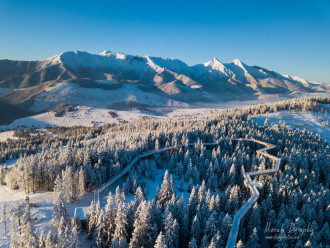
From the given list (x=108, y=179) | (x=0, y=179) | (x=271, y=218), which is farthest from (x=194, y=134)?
(x=0, y=179)

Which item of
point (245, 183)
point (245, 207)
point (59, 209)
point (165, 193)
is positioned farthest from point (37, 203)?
point (245, 183)

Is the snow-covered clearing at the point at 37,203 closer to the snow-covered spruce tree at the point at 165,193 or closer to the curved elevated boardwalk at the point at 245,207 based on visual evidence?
the snow-covered spruce tree at the point at 165,193

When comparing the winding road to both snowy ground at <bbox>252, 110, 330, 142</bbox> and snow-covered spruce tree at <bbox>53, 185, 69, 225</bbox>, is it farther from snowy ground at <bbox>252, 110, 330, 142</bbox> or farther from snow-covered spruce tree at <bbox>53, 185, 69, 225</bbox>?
snowy ground at <bbox>252, 110, 330, 142</bbox>

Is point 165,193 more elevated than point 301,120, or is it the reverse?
point 301,120

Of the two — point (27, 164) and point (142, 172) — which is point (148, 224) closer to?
point (142, 172)

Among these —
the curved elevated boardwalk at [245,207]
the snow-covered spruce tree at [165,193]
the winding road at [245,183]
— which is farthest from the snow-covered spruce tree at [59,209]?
the curved elevated boardwalk at [245,207]

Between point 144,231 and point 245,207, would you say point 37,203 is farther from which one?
point 245,207

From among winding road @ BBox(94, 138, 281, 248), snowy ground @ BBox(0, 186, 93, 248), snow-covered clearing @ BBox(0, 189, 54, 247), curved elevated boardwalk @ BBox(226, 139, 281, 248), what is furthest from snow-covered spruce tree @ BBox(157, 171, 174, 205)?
snow-covered clearing @ BBox(0, 189, 54, 247)

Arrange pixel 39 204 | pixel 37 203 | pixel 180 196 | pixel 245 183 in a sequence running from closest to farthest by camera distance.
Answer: pixel 39 204, pixel 37 203, pixel 180 196, pixel 245 183
